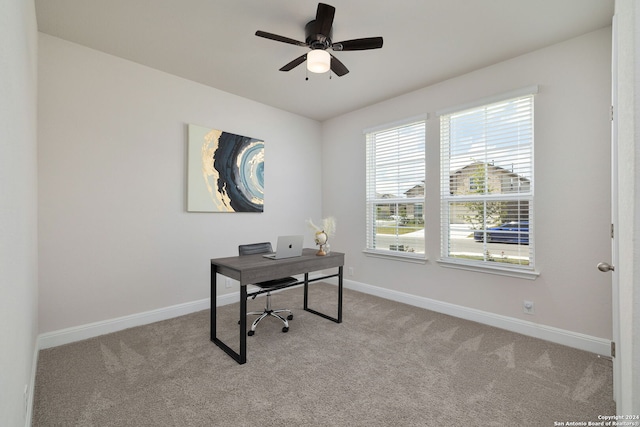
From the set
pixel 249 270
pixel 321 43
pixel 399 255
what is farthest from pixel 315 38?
pixel 399 255

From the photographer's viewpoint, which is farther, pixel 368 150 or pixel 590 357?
pixel 368 150

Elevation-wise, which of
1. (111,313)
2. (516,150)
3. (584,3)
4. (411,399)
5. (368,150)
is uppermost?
(584,3)

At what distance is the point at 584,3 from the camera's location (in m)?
2.14

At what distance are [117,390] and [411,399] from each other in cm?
199

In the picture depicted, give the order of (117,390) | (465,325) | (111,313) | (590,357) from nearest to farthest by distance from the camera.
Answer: (117,390) → (590,357) → (111,313) → (465,325)

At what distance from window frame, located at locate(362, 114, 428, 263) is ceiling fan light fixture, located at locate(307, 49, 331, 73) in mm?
1810

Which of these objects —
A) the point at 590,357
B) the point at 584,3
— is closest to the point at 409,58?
the point at 584,3

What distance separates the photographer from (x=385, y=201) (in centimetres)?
412

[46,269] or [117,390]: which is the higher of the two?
[46,269]

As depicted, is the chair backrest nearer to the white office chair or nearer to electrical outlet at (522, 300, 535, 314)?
the white office chair

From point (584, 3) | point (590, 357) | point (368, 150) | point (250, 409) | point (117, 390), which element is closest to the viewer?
point (250, 409)

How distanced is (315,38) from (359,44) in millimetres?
371

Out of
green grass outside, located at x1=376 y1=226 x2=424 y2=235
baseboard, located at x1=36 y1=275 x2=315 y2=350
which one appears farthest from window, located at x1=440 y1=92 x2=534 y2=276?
baseboard, located at x1=36 y1=275 x2=315 y2=350

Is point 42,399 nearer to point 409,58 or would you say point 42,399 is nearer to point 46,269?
point 46,269
